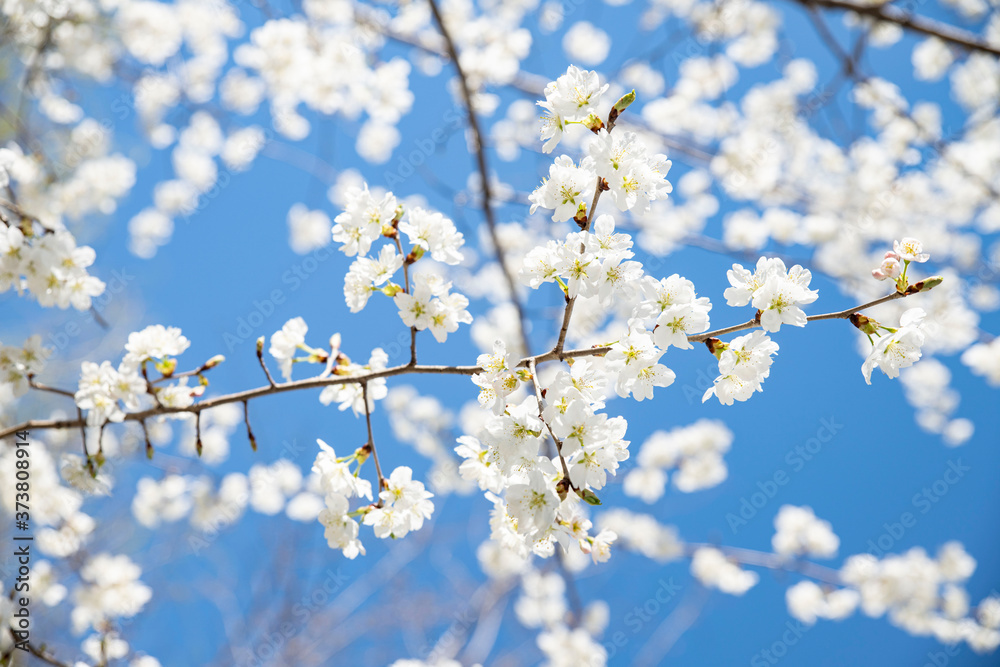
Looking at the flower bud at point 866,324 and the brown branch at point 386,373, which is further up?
the flower bud at point 866,324

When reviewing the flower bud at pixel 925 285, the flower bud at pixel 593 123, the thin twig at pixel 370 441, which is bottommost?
the thin twig at pixel 370 441

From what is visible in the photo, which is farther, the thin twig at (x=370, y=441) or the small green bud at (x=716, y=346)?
the thin twig at (x=370, y=441)

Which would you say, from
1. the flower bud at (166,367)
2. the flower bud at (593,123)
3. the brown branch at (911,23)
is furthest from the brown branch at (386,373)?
the brown branch at (911,23)

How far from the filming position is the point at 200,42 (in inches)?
211

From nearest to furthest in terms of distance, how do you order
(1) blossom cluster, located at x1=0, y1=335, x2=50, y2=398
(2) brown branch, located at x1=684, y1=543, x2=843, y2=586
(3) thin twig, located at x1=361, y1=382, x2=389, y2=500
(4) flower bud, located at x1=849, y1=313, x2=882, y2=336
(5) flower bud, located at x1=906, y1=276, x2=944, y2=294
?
(5) flower bud, located at x1=906, y1=276, x2=944, y2=294 < (4) flower bud, located at x1=849, y1=313, x2=882, y2=336 < (3) thin twig, located at x1=361, y1=382, x2=389, y2=500 < (1) blossom cluster, located at x1=0, y1=335, x2=50, y2=398 < (2) brown branch, located at x1=684, y1=543, x2=843, y2=586

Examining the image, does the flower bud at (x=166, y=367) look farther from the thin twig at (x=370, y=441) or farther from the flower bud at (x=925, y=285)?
the flower bud at (x=925, y=285)

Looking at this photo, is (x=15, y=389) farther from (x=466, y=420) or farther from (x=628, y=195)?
(x=466, y=420)

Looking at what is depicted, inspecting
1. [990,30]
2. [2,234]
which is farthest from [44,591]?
[990,30]

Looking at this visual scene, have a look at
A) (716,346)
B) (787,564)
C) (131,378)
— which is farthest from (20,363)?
(787,564)

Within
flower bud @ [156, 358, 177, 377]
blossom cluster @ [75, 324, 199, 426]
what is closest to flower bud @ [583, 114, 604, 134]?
blossom cluster @ [75, 324, 199, 426]

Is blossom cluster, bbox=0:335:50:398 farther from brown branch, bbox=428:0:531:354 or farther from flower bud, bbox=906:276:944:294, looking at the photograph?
flower bud, bbox=906:276:944:294

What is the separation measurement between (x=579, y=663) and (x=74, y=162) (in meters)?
5.92

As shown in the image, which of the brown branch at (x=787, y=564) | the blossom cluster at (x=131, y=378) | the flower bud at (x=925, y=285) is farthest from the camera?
the brown branch at (x=787, y=564)

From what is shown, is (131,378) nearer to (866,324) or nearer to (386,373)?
(386,373)
